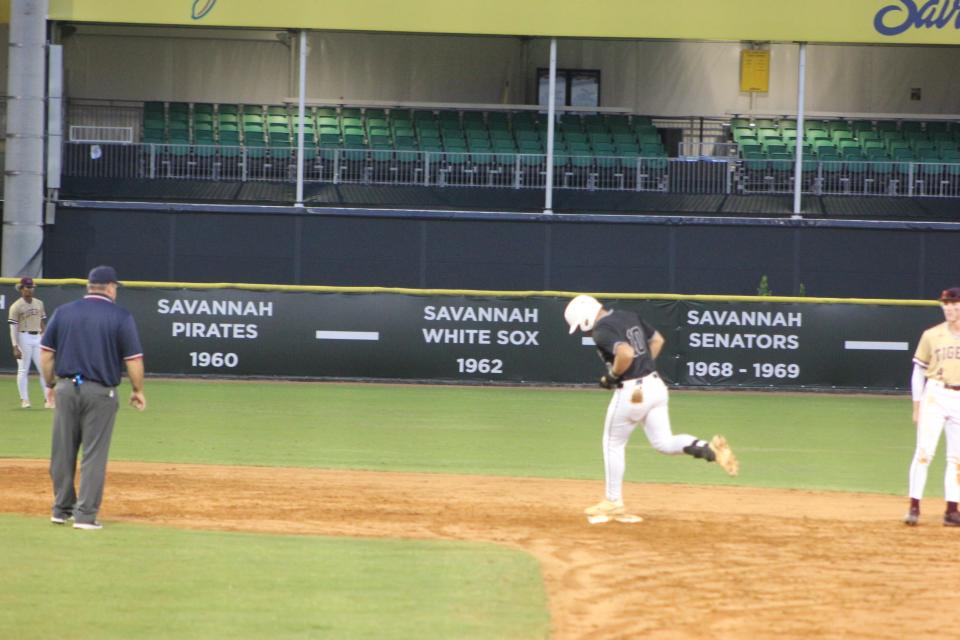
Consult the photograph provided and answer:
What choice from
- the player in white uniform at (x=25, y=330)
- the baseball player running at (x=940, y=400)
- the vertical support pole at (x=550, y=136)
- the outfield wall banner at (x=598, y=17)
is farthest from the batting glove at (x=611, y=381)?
the outfield wall banner at (x=598, y=17)

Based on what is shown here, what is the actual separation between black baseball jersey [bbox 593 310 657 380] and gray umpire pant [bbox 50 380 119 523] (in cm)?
389

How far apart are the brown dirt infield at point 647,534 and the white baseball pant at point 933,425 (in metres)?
0.50

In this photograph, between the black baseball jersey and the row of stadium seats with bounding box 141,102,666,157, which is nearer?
the black baseball jersey

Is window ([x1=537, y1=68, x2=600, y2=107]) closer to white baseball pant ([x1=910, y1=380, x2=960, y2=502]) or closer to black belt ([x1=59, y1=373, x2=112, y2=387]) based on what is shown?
white baseball pant ([x1=910, y1=380, x2=960, y2=502])

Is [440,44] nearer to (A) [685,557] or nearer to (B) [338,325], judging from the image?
(B) [338,325]

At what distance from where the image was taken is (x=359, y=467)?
1491 centimetres

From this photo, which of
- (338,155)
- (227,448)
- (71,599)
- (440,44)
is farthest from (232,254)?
(71,599)

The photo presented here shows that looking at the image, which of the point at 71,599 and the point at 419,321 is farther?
the point at 419,321

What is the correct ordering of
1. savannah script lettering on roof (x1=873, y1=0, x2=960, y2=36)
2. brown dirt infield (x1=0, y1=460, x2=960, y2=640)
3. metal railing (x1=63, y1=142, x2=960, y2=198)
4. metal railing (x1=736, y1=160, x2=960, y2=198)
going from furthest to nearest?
metal railing (x1=736, y1=160, x2=960, y2=198) < metal railing (x1=63, y1=142, x2=960, y2=198) < savannah script lettering on roof (x1=873, y1=0, x2=960, y2=36) < brown dirt infield (x1=0, y1=460, x2=960, y2=640)

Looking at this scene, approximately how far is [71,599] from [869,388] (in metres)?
19.3

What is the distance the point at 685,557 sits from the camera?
384 inches

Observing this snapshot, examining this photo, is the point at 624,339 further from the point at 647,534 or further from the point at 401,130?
the point at 401,130

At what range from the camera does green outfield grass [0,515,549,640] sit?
745cm

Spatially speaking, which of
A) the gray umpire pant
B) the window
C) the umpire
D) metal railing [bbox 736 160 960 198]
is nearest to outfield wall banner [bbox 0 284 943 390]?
metal railing [bbox 736 160 960 198]
